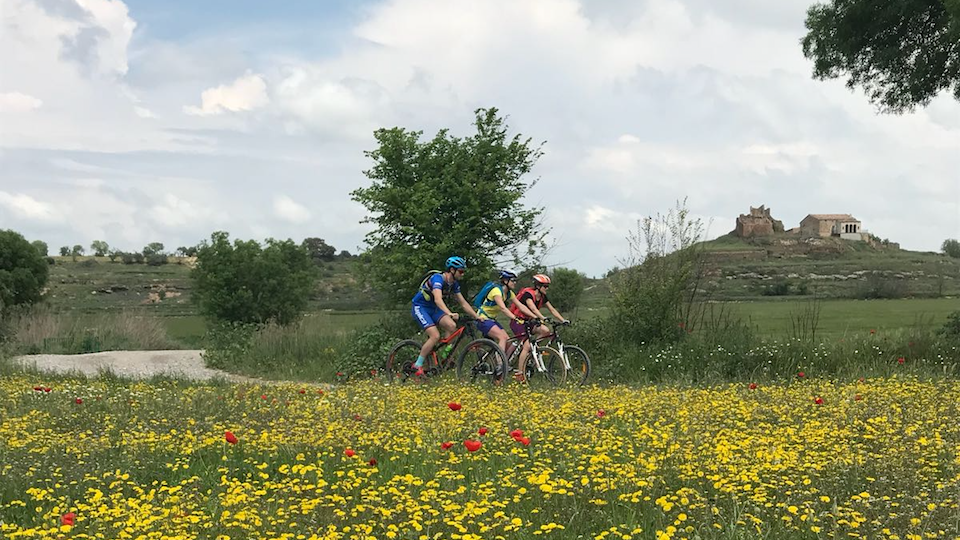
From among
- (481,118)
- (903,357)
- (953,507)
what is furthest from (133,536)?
(481,118)

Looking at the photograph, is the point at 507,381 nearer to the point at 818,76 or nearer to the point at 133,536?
the point at 133,536

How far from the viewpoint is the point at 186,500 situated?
15.8ft

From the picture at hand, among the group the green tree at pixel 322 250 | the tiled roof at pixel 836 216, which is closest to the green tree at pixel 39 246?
the green tree at pixel 322 250

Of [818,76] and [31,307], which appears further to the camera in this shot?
[31,307]

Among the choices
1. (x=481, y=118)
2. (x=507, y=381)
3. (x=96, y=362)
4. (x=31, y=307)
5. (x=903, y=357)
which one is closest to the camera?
(x=507, y=381)

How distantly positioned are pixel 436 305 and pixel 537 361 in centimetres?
169

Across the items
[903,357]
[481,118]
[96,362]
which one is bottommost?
[96,362]

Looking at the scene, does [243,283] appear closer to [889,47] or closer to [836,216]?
[889,47]

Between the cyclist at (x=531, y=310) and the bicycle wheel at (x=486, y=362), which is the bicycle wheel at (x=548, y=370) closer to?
the cyclist at (x=531, y=310)

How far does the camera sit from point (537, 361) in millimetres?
10977

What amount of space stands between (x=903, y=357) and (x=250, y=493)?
33.6 ft

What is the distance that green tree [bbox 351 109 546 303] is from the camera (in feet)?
48.1

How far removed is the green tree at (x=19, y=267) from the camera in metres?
28.4

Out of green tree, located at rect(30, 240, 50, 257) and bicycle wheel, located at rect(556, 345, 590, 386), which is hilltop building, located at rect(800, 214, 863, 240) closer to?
green tree, located at rect(30, 240, 50, 257)
